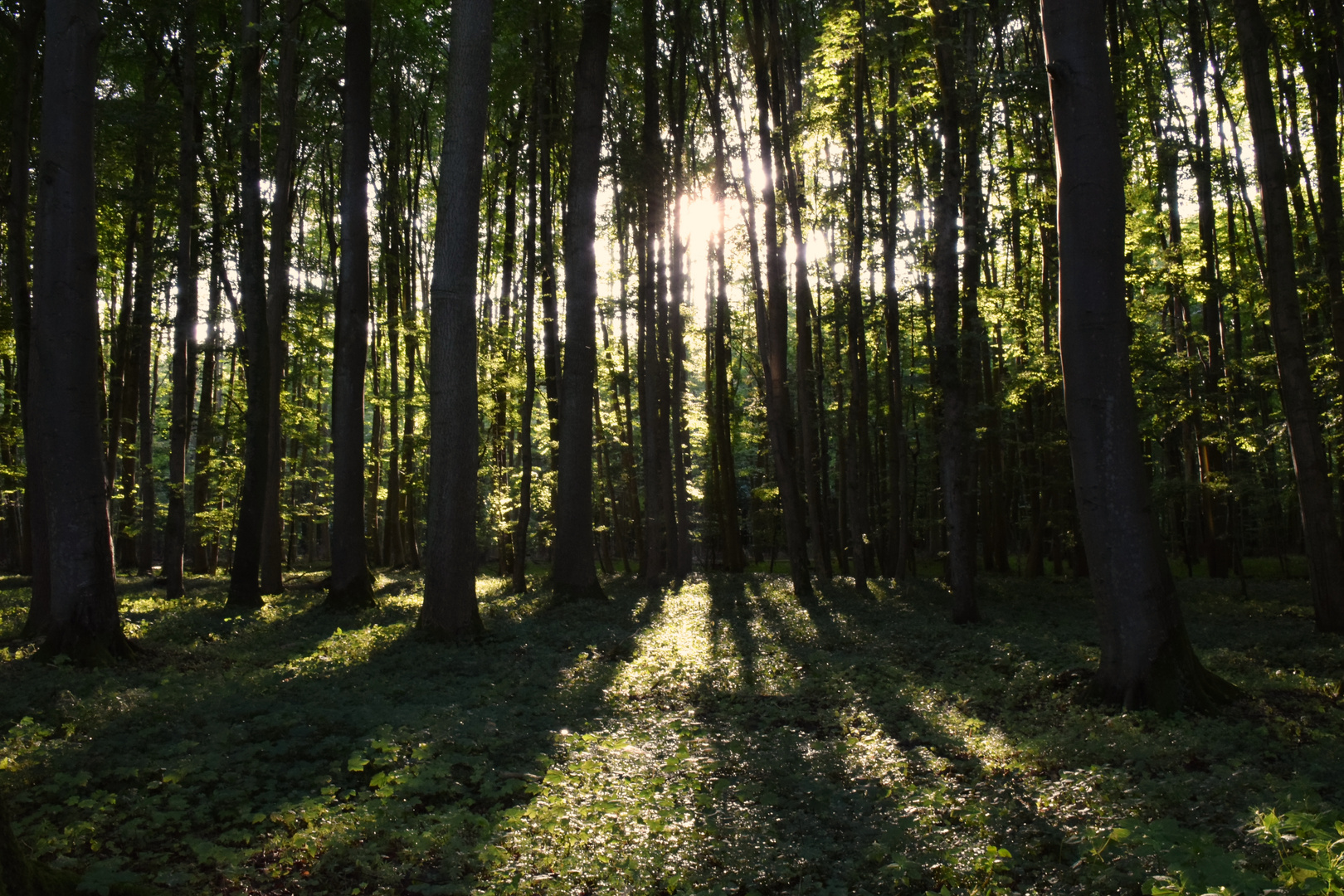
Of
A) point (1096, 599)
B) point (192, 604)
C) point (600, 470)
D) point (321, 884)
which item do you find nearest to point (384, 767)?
point (321, 884)

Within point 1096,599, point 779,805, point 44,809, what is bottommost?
point 779,805

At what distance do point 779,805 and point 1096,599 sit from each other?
3.74 m

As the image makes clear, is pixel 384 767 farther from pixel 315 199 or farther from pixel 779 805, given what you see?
pixel 315 199

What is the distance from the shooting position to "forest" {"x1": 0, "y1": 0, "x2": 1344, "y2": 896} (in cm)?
438

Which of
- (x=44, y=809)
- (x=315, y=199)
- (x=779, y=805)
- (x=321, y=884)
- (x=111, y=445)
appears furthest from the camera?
(x=315, y=199)

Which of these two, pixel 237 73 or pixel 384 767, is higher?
pixel 237 73

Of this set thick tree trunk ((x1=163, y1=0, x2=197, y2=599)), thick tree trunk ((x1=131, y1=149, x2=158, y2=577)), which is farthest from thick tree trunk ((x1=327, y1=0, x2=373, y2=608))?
thick tree trunk ((x1=131, y1=149, x2=158, y2=577))

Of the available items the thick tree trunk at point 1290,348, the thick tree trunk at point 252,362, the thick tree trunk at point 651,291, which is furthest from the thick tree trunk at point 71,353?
the thick tree trunk at point 1290,348

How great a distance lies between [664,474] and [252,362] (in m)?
9.21

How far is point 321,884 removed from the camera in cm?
369

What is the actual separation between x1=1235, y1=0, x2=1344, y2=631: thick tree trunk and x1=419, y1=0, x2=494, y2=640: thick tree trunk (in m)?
9.83

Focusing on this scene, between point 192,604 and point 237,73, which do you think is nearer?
point 192,604

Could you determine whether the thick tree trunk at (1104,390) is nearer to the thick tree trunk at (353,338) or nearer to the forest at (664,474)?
the forest at (664,474)

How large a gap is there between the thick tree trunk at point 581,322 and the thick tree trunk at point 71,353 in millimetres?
7469
